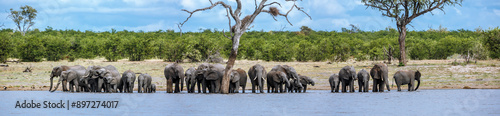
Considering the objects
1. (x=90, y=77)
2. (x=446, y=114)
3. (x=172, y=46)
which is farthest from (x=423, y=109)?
(x=172, y=46)

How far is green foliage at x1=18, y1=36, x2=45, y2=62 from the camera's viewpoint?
160 ft

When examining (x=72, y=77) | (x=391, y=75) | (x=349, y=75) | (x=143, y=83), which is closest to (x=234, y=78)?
(x=143, y=83)

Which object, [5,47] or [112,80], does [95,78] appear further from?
[5,47]

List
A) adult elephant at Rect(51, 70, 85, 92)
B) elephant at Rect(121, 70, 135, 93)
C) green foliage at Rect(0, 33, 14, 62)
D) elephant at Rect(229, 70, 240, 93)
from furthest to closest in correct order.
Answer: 1. green foliage at Rect(0, 33, 14, 62)
2. adult elephant at Rect(51, 70, 85, 92)
3. elephant at Rect(121, 70, 135, 93)
4. elephant at Rect(229, 70, 240, 93)

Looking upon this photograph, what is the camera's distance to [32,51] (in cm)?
4906

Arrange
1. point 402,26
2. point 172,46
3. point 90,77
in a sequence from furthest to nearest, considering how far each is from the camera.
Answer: point 172,46 < point 402,26 < point 90,77

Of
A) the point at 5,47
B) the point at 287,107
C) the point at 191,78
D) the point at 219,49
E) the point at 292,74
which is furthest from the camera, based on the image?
the point at 219,49

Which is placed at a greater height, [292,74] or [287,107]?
[292,74]

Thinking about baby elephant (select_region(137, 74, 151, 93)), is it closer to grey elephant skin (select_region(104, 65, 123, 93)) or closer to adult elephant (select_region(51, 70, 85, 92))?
grey elephant skin (select_region(104, 65, 123, 93))

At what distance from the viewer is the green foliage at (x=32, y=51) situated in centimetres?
4862

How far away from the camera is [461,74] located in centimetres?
3406

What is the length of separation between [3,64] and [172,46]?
1268 cm

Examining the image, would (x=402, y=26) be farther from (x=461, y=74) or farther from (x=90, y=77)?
(x=90, y=77)

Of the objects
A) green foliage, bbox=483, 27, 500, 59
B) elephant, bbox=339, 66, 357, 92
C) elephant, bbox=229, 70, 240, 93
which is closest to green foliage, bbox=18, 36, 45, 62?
elephant, bbox=229, 70, 240, 93
